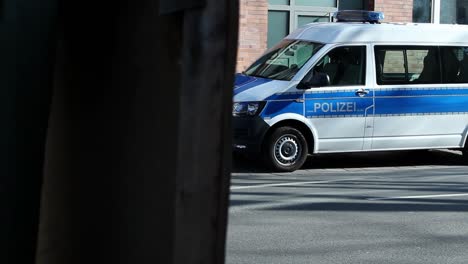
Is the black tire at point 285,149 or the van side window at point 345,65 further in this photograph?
the van side window at point 345,65

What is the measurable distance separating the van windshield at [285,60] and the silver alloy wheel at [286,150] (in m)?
0.90

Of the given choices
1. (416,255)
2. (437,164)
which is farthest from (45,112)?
(437,164)

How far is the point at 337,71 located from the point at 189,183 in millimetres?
11244

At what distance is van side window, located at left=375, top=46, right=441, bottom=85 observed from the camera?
41.4 ft

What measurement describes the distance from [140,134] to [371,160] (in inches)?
483

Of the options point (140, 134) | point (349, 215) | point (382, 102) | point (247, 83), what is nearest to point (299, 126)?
point (247, 83)

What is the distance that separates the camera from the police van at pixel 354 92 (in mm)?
12086

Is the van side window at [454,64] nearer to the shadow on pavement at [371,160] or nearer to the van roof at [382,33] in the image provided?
the van roof at [382,33]

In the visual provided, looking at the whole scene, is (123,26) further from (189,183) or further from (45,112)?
(189,183)

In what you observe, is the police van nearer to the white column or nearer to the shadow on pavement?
the shadow on pavement

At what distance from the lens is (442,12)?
19.3 meters

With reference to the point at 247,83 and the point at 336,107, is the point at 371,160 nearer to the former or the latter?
the point at 336,107

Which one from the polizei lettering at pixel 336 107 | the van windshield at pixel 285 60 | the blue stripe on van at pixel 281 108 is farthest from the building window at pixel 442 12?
the blue stripe on van at pixel 281 108

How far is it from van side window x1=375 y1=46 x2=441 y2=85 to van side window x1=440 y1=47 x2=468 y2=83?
11 centimetres
